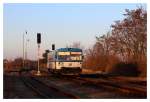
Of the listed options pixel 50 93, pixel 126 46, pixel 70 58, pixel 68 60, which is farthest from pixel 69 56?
pixel 50 93

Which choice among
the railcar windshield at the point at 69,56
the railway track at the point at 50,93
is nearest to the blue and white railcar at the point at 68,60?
the railcar windshield at the point at 69,56

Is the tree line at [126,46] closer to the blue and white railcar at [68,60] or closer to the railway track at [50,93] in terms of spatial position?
the blue and white railcar at [68,60]

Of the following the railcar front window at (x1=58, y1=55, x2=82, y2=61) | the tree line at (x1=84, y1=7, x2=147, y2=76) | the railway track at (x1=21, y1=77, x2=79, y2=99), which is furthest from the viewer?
the railcar front window at (x1=58, y1=55, x2=82, y2=61)

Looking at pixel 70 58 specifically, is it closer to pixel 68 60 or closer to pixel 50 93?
pixel 68 60

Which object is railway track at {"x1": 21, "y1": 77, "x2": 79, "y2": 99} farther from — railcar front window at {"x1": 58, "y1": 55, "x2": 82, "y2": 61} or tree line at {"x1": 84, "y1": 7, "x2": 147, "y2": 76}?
railcar front window at {"x1": 58, "y1": 55, "x2": 82, "y2": 61}

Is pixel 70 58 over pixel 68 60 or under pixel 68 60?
over

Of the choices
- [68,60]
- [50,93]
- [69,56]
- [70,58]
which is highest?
[69,56]

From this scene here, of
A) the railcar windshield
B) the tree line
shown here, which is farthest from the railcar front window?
the tree line

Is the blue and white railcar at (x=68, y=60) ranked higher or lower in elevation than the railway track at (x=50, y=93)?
higher

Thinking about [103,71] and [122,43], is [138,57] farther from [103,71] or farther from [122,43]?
[103,71]

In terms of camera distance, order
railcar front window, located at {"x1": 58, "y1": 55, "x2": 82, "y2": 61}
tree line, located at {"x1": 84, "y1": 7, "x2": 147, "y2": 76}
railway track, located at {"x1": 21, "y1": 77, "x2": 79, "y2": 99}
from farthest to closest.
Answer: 1. railcar front window, located at {"x1": 58, "y1": 55, "x2": 82, "y2": 61}
2. tree line, located at {"x1": 84, "y1": 7, "x2": 147, "y2": 76}
3. railway track, located at {"x1": 21, "y1": 77, "x2": 79, "y2": 99}

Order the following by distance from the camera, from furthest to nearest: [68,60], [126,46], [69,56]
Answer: [68,60], [69,56], [126,46]

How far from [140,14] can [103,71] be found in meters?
11.3

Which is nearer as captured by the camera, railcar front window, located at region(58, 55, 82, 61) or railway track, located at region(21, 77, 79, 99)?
railway track, located at region(21, 77, 79, 99)
